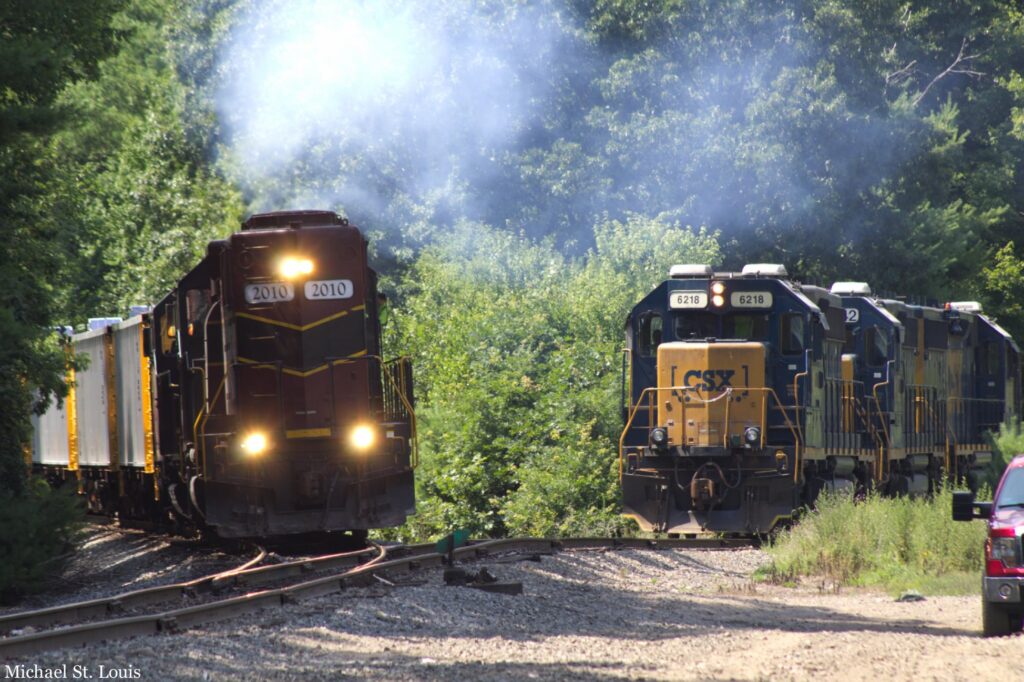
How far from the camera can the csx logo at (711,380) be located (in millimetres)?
18875

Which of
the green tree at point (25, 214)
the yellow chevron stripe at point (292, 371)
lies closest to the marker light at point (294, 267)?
the yellow chevron stripe at point (292, 371)

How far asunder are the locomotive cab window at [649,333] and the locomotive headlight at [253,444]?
6446 millimetres

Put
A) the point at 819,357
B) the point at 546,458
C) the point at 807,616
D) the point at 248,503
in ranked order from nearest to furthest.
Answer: the point at 807,616 < the point at 248,503 < the point at 819,357 < the point at 546,458

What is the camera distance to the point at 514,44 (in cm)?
3647

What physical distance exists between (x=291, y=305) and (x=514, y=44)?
22045mm

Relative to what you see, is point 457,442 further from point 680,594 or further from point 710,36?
point 710,36

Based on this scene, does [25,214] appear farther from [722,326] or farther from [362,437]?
[722,326]

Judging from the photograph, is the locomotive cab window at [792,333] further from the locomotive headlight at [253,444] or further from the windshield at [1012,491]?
the windshield at [1012,491]

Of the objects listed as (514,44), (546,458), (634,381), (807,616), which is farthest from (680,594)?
(514,44)

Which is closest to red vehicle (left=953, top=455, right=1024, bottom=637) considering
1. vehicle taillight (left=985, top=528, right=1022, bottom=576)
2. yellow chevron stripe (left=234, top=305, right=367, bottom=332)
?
vehicle taillight (left=985, top=528, right=1022, bottom=576)

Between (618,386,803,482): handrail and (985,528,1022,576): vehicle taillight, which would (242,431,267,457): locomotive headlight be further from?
(985,528,1022,576): vehicle taillight

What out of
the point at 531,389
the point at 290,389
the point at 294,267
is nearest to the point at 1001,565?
the point at 290,389

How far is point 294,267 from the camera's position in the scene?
15.8 m

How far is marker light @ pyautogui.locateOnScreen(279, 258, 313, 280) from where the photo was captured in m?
15.8
